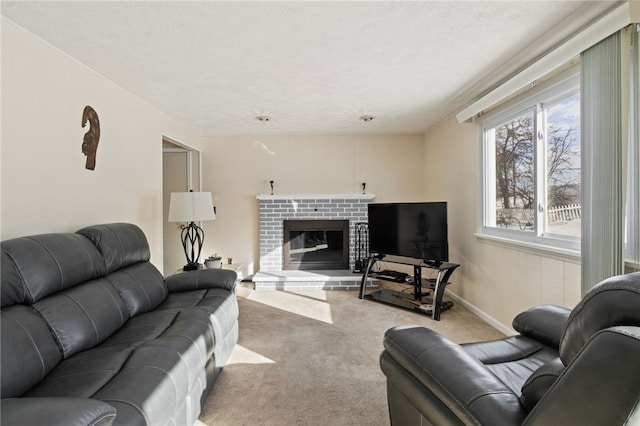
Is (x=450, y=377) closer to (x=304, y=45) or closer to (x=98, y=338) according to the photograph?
(x=98, y=338)

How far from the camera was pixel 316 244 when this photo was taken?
514 cm

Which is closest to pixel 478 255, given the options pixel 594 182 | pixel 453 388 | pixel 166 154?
pixel 594 182

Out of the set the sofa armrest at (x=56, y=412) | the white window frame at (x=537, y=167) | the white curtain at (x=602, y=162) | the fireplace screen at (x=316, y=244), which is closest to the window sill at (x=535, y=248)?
the white window frame at (x=537, y=167)

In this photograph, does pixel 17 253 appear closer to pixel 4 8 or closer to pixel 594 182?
pixel 4 8

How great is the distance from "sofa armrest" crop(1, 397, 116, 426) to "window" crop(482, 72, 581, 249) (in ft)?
9.41

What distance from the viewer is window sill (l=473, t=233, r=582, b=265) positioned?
2.21 metres

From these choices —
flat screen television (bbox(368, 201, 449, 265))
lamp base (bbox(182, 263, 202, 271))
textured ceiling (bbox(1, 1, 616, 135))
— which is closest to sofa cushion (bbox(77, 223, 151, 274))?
lamp base (bbox(182, 263, 202, 271))

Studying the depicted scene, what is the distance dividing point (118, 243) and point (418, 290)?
10.6 ft

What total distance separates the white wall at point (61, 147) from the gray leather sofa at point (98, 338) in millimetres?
344

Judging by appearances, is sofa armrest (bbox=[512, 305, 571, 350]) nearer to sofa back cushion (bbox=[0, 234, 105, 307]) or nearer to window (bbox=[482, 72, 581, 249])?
window (bbox=[482, 72, 581, 249])

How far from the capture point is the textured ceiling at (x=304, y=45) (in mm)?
1787

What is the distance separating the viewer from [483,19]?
6.22 feet

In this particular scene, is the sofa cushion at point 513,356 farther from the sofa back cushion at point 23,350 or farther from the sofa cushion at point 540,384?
the sofa back cushion at point 23,350

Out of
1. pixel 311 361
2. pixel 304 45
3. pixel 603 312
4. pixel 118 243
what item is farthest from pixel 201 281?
pixel 603 312
